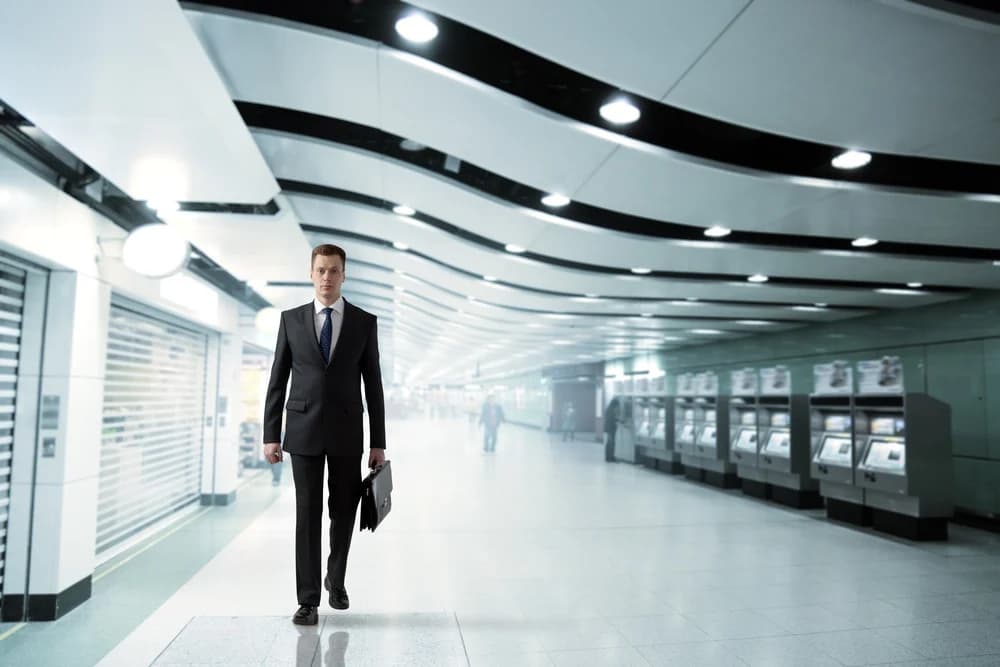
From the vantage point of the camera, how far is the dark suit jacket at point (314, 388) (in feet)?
8.70

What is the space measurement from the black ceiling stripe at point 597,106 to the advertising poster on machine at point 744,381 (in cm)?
917

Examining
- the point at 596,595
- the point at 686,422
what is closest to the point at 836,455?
the point at 686,422

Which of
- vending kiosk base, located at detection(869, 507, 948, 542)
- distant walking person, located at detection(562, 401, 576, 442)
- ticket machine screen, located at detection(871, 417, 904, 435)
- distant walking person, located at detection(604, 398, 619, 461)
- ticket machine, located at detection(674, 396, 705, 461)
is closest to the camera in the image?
vending kiosk base, located at detection(869, 507, 948, 542)

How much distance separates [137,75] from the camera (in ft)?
8.44

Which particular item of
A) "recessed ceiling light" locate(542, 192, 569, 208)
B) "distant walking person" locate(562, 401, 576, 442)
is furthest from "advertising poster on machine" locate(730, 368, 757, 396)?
"distant walking person" locate(562, 401, 576, 442)

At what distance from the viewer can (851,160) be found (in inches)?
152

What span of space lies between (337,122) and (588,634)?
11.8 feet

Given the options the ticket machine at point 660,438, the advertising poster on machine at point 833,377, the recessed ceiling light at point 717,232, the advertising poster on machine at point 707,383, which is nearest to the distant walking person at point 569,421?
the advertising poster on machine at point 707,383

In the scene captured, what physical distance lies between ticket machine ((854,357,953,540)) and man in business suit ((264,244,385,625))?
6324 millimetres

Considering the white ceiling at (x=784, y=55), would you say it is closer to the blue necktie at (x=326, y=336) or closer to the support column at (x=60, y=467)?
the blue necktie at (x=326, y=336)

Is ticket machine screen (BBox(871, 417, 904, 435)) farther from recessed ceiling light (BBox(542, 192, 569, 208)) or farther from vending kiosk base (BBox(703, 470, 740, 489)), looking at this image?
recessed ceiling light (BBox(542, 192, 569, 208))

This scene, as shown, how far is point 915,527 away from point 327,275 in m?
6.86

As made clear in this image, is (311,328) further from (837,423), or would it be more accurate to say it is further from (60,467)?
(837,423)

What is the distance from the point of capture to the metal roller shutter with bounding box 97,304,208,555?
577 centimetres
